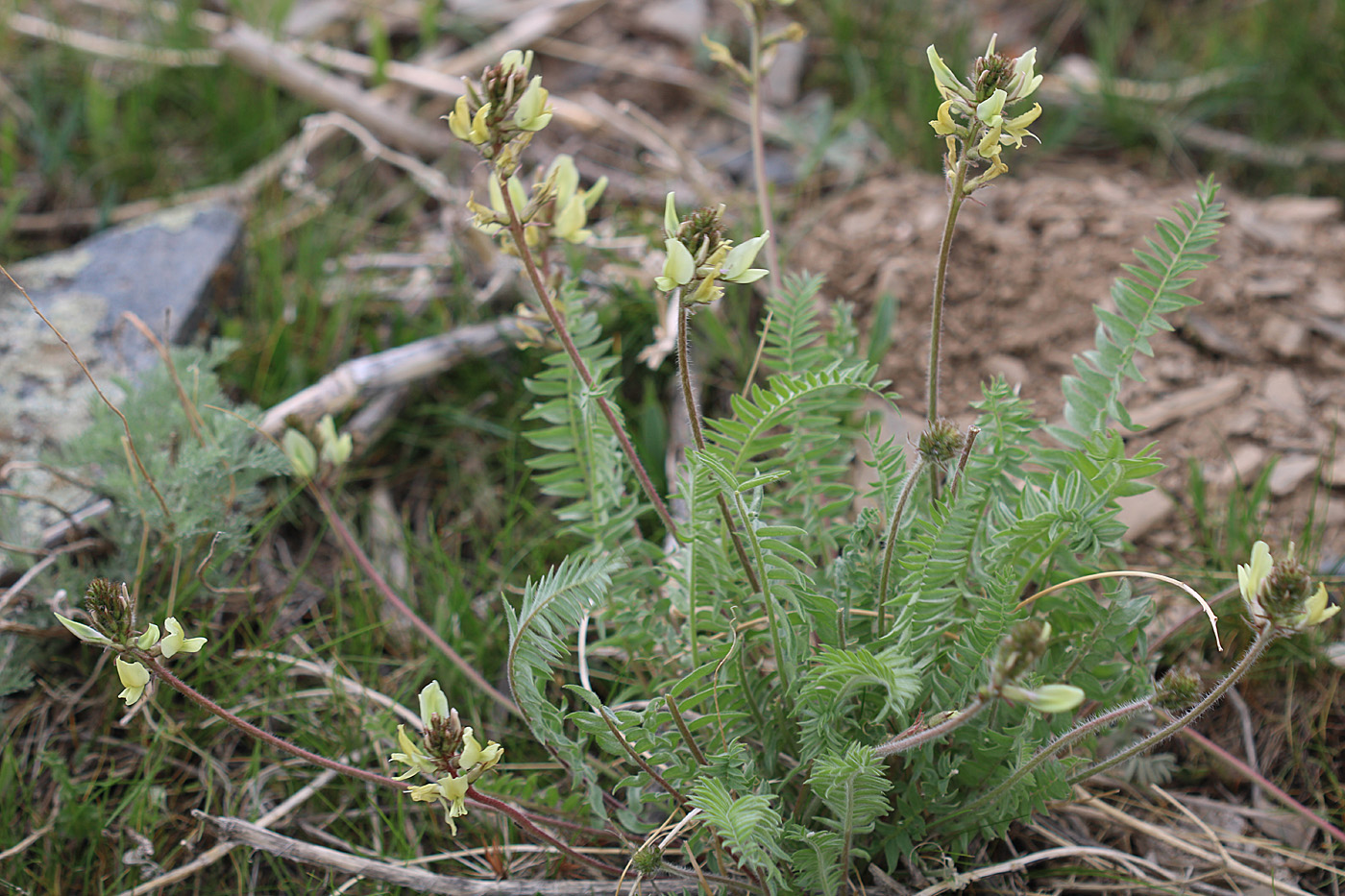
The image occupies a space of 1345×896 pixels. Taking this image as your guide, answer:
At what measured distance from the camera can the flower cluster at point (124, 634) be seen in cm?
125

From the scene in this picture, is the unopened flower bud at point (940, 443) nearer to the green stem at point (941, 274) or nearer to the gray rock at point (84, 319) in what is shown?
the green stem at point (941, 274)

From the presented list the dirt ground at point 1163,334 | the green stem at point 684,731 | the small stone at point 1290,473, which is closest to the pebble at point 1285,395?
the dirt ground at point 1163,334

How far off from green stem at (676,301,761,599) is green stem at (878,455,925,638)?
198 millimetres

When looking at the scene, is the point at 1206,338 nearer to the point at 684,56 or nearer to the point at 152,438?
the point at 684,56

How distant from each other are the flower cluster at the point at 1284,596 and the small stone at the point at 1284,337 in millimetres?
1638

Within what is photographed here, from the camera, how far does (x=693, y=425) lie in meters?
1.40

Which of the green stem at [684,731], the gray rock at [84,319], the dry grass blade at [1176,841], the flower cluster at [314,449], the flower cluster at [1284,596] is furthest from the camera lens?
the gray rock at [84,319]

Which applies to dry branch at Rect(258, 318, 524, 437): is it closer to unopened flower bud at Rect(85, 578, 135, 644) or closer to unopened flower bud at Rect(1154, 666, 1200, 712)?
unopened flower bud at Rect(85, 578, 135, 644)

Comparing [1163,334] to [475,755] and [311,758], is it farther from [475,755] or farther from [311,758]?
[311,758]

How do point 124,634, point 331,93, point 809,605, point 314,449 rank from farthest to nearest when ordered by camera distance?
1. point 331,93
2. point 314,449
3. point 809,605
4. point 124,634

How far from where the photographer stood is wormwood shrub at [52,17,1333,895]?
1.26 m

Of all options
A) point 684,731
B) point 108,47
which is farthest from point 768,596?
point 108,47

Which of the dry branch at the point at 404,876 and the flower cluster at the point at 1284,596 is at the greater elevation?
the flower cluster at the point at 1284,596

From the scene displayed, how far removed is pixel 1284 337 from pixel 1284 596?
1.73m
